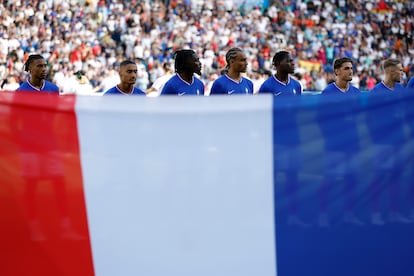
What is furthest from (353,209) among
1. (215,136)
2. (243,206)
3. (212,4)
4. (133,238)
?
(212,4)

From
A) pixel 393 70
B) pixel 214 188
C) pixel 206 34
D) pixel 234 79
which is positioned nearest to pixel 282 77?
pixel 234 79

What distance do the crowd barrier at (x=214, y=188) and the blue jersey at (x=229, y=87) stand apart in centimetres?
335

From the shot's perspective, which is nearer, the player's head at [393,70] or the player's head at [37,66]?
the player's head at [37,66]

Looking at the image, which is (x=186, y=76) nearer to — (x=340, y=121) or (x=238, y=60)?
(x=238, y=60)

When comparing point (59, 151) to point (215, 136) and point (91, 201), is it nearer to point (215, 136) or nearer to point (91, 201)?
point (91, 201)

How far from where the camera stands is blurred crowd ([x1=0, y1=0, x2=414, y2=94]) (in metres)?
20.6

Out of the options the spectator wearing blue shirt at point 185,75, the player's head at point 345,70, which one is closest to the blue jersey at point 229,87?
the spectator wearing blue shirt at point 185,75

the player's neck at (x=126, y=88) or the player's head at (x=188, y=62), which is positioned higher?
the player's head at (x=188, y=62)

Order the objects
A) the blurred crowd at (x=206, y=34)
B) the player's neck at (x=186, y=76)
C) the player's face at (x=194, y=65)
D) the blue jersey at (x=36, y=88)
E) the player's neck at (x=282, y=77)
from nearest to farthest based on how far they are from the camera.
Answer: the player's face at (x=194, y=65) → the player's neck at (x=186, y=76) → the blue jersey at (x=36, y=88) → the player's neck at (x=282, y=77) → the blurred crowd at (x=206, y=34)

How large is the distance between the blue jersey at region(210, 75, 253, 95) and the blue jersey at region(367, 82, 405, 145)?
3.30 metres

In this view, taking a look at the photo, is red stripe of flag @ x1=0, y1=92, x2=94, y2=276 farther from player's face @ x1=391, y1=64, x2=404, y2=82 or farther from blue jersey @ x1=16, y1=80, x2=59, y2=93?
player's face @ x1=391, y1=64, x2=404, y2=82

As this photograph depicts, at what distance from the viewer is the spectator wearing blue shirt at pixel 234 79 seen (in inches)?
291

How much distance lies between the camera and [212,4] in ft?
85.3

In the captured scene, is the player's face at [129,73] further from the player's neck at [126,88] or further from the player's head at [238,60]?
the player's head at [238,60]
